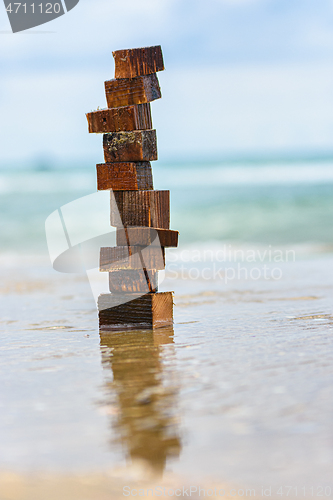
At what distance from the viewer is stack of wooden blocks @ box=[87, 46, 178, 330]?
396cm

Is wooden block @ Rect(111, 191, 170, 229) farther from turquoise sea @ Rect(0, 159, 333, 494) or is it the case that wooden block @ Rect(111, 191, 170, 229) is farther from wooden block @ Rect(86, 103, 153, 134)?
turquoise sea @ Rect(0, 159, 333, 494)

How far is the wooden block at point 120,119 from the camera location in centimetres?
397

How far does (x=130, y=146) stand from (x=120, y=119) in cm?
Result: 22

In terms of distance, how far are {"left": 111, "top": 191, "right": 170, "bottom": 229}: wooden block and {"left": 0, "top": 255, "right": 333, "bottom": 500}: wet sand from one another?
82cm

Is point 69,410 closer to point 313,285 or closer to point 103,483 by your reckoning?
point 103,483

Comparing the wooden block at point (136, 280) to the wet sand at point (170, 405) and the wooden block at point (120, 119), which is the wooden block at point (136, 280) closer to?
the wet sand at point (170, 405)

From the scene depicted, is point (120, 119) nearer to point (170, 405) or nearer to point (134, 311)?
point (134, 311)

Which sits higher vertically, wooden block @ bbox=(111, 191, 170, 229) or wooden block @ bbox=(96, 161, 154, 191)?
wooden block @ bbox=(96, 161, 154, 191)

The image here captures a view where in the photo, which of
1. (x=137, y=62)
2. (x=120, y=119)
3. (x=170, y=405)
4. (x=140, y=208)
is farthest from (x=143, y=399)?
(x=137, y=62)

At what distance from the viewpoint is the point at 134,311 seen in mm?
4117

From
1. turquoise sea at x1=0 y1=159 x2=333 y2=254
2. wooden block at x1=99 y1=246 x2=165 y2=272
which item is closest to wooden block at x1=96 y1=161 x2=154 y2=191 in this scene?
wooden block at x1=99 y1=246 x2=165 y2=272

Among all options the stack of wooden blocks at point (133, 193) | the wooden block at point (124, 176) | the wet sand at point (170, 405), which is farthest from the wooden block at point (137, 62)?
the wet sand at point (170, 405)

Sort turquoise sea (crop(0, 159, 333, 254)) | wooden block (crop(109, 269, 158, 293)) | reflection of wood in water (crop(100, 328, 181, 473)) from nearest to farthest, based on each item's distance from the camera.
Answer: reflection of wood in water (crop(100, 328, 181, 473)) → wooden block (crop(109, 269, 158, 293)) → turquoise sea (crop(0, 159, 333, 254))

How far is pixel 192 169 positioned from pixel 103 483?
30.1 m
